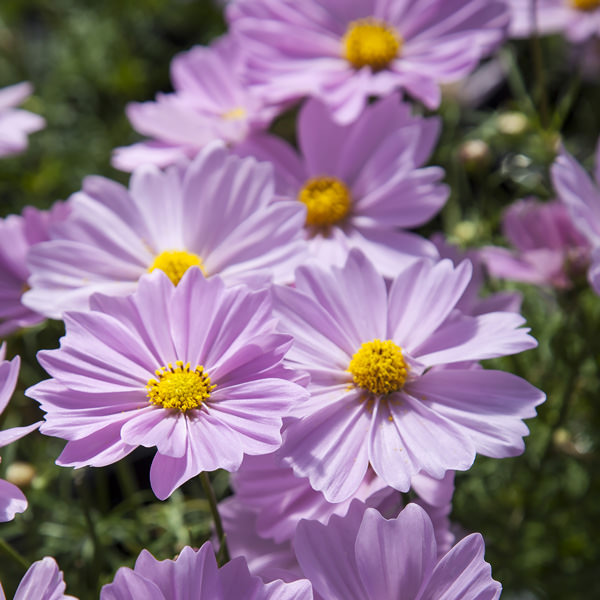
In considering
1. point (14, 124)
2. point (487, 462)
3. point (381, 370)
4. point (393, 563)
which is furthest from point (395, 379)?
point (14, 124)

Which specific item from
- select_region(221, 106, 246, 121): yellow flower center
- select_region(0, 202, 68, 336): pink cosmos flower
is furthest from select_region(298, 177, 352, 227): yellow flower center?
select_region(0, 202, 68, 336): pink cosmos flower

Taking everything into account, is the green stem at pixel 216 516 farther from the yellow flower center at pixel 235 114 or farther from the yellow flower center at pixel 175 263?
the yellow flower center at pixel 235 114

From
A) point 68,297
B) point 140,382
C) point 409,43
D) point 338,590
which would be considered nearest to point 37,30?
point 409,43

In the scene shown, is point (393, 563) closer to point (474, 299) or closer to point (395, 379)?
point (395, 379)

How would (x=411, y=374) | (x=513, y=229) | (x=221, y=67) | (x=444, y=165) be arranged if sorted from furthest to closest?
1. (x=444, y=165)
2. (x=221, y=67)
3. (x=513, y=229)
4. (x=411, y=374)

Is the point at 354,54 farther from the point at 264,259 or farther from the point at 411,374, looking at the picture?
the point at 411,374

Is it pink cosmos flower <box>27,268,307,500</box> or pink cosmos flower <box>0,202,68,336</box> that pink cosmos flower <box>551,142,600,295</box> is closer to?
pink cosmos flower <box>27,268,307,500</box>

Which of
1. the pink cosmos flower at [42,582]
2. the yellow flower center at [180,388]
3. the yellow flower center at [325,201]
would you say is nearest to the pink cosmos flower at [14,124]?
the yellow flower center at [325,201]
